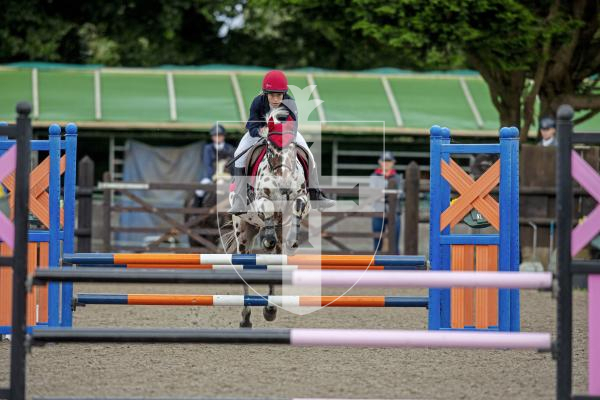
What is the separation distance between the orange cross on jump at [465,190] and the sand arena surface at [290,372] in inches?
43.0

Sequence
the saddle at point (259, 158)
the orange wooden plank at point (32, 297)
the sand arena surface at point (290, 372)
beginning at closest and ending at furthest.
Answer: the sand arena surface at point (290, 372)
the orange wooden plank at point (32, 297)
the saddle at point (259, 158)

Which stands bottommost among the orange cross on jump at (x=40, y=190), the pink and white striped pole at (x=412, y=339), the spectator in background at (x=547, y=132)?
the pink and white striped pole at (x=412, y=339)

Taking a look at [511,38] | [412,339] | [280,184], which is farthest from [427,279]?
[511,38]

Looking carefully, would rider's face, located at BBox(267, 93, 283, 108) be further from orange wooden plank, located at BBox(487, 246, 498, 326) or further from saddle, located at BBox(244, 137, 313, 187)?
orange wooden plank, located at BBox(487, 246, 498, 326)

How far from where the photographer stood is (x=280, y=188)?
358 inches

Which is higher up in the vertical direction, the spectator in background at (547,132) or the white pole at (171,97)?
the white pole at (171,97)

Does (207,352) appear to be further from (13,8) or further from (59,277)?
(13,8)

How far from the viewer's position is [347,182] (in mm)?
25516

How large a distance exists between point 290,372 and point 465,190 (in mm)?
2314

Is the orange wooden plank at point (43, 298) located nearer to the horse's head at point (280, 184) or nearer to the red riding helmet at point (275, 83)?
the horse's head at point (280, 184)

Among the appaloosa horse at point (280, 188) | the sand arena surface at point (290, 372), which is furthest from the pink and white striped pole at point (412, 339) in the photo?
the appaloosa horse at point (280, 188)

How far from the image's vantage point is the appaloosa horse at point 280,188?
9.00 m

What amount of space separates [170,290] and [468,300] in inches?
275

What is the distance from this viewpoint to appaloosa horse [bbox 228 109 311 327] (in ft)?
29.5
